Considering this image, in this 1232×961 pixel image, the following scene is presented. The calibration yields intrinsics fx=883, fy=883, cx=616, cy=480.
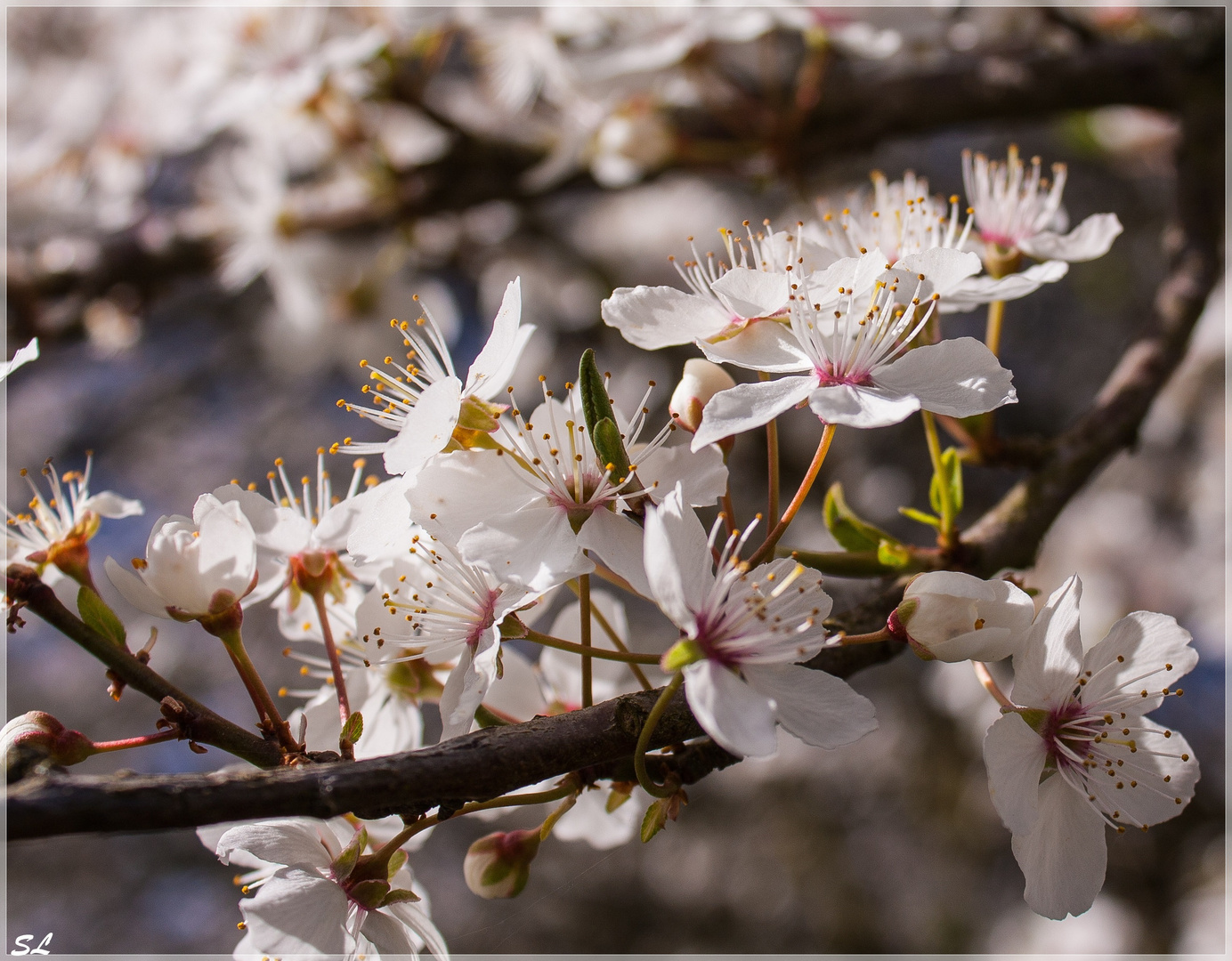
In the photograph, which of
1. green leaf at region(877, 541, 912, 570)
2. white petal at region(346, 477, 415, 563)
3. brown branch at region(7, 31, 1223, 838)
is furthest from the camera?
green leaf at region(877, 541, 912, 570)

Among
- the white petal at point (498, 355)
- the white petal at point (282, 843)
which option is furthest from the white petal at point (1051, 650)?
the white petal at point (282, 843)

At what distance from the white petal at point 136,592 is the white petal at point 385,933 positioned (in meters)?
0.29

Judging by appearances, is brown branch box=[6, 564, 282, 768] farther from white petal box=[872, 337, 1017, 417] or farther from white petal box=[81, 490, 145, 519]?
white petal box=[872, 337, 1017, 417]

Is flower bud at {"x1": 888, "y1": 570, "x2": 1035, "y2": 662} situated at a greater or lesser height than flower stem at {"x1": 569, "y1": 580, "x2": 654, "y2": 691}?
greater

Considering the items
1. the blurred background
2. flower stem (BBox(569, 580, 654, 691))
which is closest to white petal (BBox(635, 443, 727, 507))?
flower stem (BBox(569, 580, 654, 691))

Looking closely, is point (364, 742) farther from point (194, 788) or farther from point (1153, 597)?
point (1153, 597)

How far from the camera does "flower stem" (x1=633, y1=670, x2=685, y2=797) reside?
57cm

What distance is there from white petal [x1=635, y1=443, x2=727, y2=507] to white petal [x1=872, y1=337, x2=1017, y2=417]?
15cm

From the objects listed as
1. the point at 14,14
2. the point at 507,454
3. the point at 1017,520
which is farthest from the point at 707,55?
the point at 14,14

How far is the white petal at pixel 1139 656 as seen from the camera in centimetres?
69

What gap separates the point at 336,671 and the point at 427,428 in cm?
23

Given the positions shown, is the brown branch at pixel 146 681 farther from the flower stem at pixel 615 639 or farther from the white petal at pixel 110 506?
the flower stem at pixel 615 639

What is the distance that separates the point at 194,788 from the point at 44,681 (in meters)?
3.69

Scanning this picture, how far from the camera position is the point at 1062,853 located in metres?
0.66
